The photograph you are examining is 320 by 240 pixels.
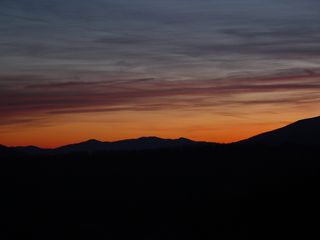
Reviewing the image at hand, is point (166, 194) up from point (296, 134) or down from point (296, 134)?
down

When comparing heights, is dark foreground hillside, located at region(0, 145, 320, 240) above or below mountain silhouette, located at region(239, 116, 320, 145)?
below

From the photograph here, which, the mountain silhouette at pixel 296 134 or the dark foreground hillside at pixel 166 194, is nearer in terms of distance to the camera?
the dark foreground hillside at pixel 166 194

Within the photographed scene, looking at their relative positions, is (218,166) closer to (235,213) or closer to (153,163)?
(153,163)

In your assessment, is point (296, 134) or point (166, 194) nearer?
point (166, 194)

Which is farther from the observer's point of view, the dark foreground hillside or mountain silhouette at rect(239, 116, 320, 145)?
mountain silhouette at rect(239, 116, 320, 145)

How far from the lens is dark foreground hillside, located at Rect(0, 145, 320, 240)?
5547 cm

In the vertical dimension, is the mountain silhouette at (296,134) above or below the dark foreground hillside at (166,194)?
above

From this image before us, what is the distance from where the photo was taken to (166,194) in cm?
7931

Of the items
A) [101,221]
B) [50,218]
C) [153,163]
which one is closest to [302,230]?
[101,221]

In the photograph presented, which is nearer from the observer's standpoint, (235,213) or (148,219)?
(235,213)

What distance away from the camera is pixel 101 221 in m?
69.9

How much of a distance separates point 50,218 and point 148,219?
1175 cm

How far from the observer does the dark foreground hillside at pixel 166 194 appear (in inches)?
2184

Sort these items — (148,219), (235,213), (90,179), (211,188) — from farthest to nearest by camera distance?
(90,179) → (211,188) → (148,219) → (235,213)
